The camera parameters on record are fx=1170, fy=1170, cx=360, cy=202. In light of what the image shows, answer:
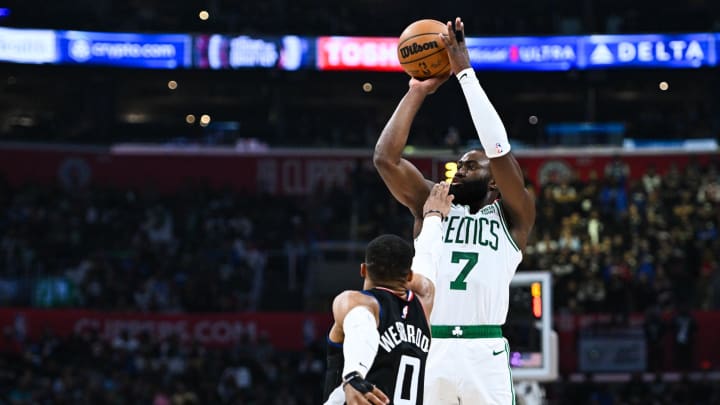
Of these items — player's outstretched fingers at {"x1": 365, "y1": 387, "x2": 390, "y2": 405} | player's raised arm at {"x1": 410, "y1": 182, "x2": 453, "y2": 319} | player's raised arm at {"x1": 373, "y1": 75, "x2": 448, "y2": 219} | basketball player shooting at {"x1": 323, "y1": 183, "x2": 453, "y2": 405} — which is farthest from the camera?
player's raised arm at {"x1": 373, "y1": 75, "x2": 448, "y2": 219}

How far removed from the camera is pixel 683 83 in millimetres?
38281

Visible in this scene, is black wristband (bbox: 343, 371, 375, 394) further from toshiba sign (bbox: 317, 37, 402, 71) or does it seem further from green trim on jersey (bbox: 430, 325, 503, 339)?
toshiba sign (bbox: 317, 37, 402, 71)

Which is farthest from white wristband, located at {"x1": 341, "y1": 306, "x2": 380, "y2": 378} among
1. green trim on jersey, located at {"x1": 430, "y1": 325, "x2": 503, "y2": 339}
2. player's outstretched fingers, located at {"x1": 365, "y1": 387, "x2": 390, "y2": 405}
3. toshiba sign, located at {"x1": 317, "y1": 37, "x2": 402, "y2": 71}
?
toshiba sign, located at {"x1": 317, "y1": 37, "x2": 402, "y2": 71}

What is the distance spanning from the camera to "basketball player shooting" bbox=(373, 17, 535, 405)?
7047mm

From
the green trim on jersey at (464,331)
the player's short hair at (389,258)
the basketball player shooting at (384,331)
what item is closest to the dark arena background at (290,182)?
the green trim on jersey at (464,331)

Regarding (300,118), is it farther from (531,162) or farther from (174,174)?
(531,162)

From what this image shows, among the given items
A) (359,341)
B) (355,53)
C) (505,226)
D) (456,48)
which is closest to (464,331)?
(505,226)

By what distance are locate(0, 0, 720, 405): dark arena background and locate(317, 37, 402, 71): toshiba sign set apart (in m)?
0.06

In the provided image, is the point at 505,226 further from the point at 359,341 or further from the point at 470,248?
the point at 359,341

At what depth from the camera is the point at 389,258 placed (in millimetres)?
6137

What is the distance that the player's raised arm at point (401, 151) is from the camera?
710 cm

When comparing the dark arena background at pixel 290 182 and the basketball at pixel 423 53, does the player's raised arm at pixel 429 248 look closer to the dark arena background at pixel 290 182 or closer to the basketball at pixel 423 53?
the basketball at pixel 423 53

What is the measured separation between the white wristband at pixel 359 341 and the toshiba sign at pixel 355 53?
2960 centimetres

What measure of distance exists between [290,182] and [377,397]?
1172 inches
